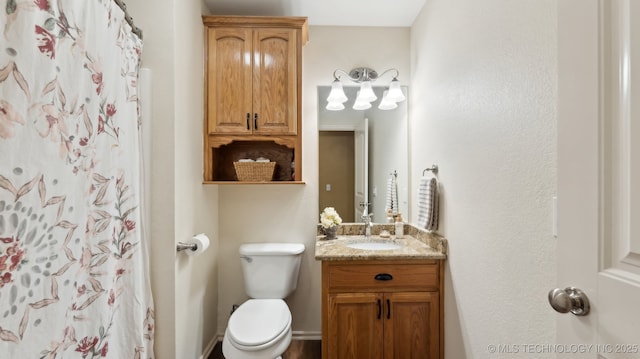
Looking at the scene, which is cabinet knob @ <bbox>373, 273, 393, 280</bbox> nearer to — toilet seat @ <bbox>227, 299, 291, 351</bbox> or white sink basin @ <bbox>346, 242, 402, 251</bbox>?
white sink basin @ <bbox>346, 242, 402, 251</bbox>

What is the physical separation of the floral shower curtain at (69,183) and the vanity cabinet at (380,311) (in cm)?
98

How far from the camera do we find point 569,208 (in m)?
0.64

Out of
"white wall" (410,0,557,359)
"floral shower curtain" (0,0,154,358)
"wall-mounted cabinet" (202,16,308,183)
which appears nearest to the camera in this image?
"floral shower curtain" (0,0,154,358)

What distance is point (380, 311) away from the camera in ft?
5.50

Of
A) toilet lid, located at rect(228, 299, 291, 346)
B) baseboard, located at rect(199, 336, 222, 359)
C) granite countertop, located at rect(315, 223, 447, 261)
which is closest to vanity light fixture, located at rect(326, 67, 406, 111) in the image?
granite countertop, located at rect(315, 223, 447, 261)

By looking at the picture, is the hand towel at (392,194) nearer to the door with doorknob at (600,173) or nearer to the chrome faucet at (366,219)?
the chrome faucet at (366,219)

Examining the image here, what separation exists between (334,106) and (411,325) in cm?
160

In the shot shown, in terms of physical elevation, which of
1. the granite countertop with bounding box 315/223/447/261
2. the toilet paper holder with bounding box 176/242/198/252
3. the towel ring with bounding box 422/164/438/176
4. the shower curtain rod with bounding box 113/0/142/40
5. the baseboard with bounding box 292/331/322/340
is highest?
the shower curtain rod with bounding box 113/0/142/40

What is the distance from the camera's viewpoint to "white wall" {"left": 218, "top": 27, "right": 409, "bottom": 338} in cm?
226

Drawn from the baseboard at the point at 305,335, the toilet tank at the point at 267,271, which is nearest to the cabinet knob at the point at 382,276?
the toilet tank at the point at 267,271

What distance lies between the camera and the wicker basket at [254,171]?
79.6 inches

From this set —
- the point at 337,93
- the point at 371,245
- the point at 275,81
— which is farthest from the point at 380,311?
the point at 275,81

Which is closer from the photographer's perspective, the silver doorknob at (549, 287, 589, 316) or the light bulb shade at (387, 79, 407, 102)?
the silver doorknob at (549, 287, 589, 316)

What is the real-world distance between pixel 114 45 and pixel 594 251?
1688mm
